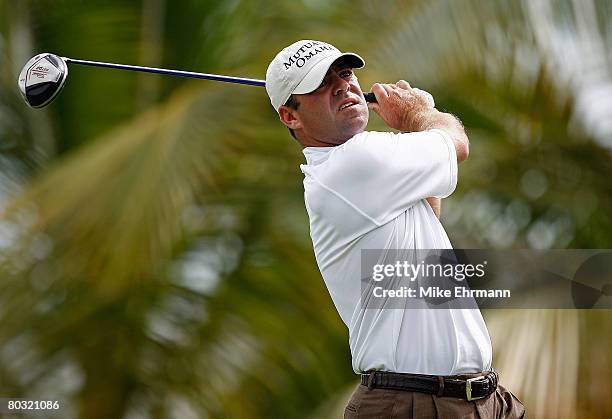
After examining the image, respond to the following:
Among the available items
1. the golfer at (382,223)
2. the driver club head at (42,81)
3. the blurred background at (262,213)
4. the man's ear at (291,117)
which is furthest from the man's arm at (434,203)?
the blurred background at (262,213)

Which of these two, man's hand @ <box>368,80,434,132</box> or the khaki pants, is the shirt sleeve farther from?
the khaki pants

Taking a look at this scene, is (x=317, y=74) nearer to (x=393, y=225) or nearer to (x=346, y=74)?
(x=346, y=74)

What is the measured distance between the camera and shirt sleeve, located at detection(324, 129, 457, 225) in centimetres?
280

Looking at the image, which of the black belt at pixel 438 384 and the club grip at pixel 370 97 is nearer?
the black belt at pixel 438 384

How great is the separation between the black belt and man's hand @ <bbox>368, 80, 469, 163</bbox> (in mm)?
560

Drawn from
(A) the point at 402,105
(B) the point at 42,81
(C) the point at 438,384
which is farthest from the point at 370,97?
(B) the point at 42,81

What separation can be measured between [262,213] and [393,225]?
10.1 feet

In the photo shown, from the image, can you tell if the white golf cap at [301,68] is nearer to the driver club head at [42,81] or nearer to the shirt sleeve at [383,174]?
the shirt sleeve at [383,174]

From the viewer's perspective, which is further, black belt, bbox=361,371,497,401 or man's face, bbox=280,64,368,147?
man's face, bbox=280,64,368,147

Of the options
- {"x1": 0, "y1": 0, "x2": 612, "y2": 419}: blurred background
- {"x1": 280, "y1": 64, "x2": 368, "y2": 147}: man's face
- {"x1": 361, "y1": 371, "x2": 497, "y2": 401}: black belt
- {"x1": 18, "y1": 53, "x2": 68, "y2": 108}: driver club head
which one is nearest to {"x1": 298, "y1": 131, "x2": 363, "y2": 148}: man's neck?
{"x1": 280, "y1": 64, "x2": 368, "y2": 147}: man's face

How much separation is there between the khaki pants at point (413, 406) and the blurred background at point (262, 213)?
2515mm

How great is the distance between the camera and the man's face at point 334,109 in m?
2.95

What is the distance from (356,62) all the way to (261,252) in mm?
2889

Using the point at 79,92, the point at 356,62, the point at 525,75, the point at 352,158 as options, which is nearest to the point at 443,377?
the point at 352,158
